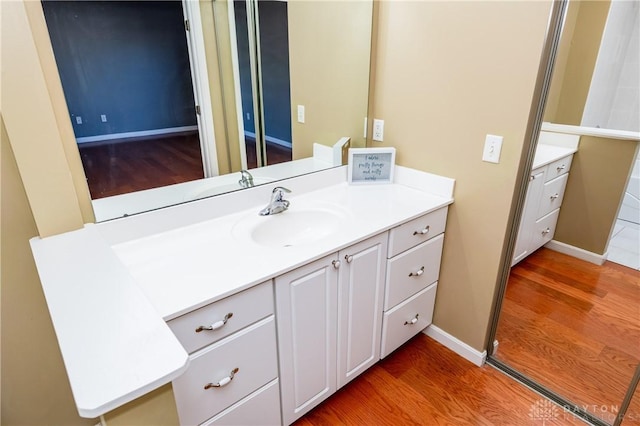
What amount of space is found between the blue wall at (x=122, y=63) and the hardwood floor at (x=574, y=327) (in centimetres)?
205

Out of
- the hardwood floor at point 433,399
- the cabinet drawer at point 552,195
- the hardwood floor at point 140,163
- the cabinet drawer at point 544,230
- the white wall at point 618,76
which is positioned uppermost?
the white wall at point 618,76

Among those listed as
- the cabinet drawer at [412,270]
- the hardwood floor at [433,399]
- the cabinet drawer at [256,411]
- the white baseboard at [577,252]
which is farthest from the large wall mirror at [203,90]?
the white baseboard at [577,252]

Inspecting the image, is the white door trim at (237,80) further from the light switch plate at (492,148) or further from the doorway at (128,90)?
the light switch plate at (492,148)

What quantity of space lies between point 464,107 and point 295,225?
3.07 feet

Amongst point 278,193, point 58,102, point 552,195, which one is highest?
point 58,102

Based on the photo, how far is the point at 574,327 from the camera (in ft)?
6.81

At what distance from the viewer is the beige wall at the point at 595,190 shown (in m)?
2.04

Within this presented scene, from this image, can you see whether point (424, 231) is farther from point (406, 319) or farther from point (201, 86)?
point (201, 86)

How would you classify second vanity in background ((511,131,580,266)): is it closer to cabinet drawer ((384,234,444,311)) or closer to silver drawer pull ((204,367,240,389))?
cabinet drawer ((384,234,444,311))

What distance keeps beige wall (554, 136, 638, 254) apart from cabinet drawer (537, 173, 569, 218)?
0.03 m

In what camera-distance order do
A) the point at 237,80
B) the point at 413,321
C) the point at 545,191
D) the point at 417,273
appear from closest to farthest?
the point at 237,80 → the point at 417,273 → the point at 413,321 → the point at 545,191

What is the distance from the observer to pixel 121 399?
22.3 inches

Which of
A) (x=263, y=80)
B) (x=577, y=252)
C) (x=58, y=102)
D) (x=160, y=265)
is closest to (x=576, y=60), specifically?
(x=577, y=252)

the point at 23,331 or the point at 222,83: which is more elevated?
the point at 222,83
